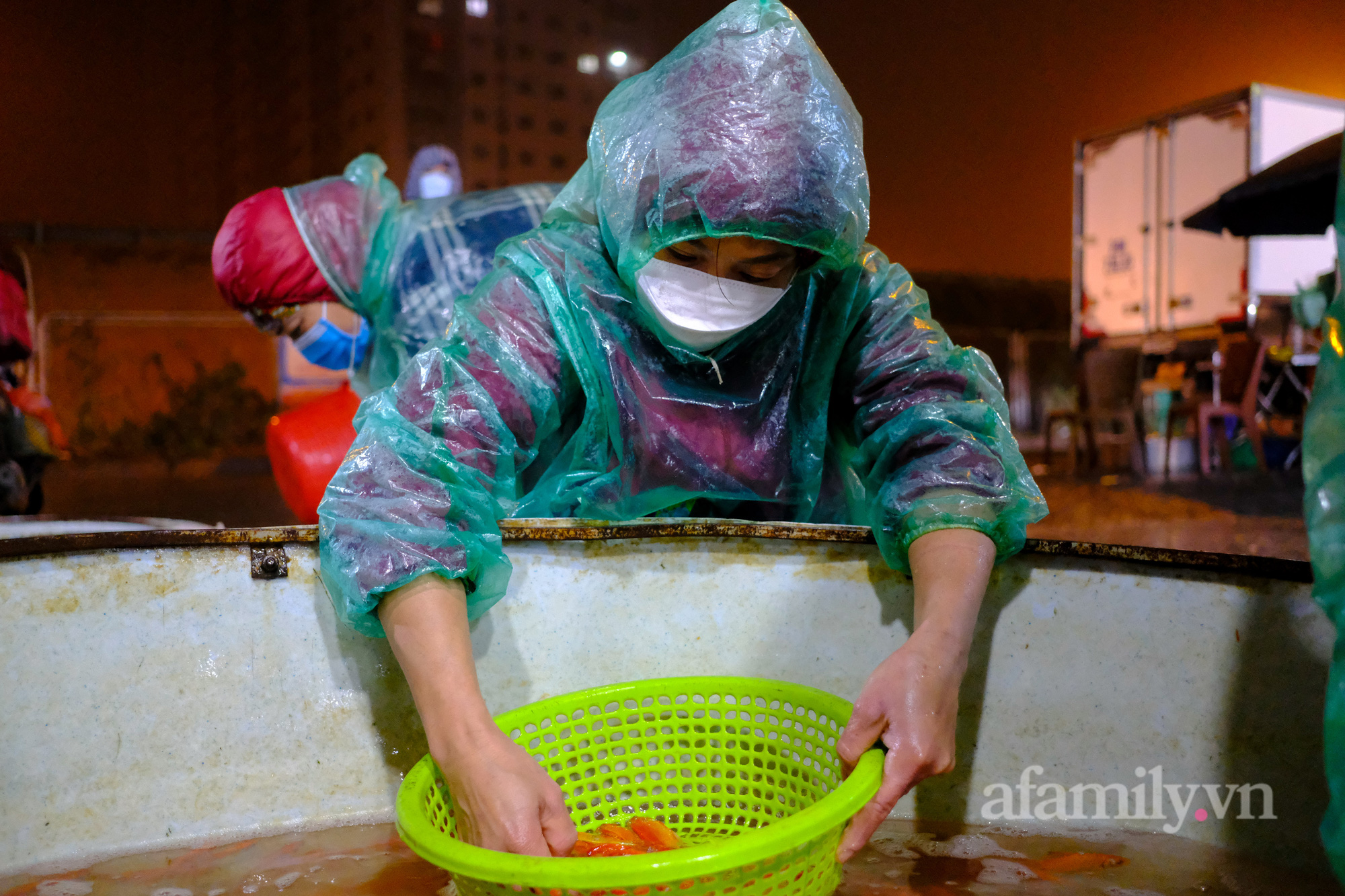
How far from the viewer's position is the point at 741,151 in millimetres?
970

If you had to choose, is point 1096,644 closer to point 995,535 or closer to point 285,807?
point 995,535

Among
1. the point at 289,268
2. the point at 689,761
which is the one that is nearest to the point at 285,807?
the point at 689,761

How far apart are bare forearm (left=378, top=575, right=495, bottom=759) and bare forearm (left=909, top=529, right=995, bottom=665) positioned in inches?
18.7

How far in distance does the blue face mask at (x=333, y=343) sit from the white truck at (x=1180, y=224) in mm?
5954

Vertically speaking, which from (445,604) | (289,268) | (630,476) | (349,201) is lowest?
(445,604)

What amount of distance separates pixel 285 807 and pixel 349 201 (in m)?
1.41

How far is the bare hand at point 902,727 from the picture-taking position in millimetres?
784

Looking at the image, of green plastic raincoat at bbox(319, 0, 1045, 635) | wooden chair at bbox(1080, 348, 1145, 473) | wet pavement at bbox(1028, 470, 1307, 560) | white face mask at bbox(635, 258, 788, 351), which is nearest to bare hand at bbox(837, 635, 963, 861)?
green plastic raincoat at bbox(319, 0, 1045, 635)

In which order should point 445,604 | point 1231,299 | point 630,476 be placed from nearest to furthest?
point 445,604 < point 630,476 < point 1231,299

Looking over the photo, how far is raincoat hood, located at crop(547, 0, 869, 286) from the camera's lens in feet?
3.16

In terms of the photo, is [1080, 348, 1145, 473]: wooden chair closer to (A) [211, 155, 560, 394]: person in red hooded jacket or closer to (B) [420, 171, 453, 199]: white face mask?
(B) [420, 171, 453, 199]: white face mask

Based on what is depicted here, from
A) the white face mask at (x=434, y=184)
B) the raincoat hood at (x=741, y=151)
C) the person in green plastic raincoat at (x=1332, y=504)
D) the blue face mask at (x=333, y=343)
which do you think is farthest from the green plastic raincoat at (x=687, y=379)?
the white face mask at (x=434, y=184)

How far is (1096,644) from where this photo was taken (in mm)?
1074

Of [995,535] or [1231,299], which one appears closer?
[995,535]
